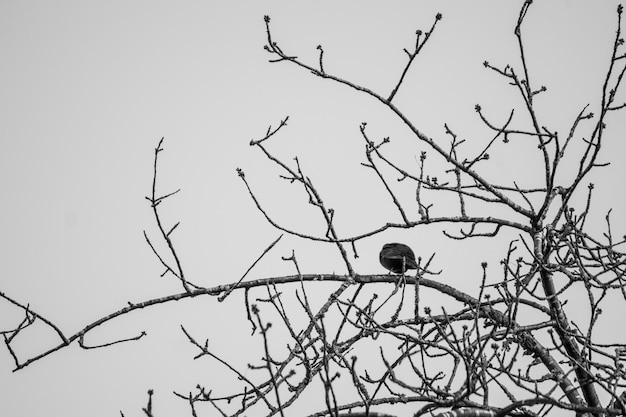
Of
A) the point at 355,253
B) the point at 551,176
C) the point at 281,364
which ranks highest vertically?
the point at 551,176

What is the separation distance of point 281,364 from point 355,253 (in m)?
1.05

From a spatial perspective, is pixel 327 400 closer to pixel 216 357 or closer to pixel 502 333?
pixel 216 357

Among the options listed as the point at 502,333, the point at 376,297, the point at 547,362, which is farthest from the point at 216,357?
the point at 547,362

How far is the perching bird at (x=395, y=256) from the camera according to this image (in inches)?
215

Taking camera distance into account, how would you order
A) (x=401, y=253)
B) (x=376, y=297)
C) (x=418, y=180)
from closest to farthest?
(x=376, y=297)
(x=418, y=180)
(x=401, y=253)

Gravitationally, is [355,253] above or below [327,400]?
above

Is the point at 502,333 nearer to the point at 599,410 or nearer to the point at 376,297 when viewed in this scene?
the point at 376,297

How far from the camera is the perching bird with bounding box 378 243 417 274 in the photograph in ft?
17.9

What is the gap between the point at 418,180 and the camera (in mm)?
4656

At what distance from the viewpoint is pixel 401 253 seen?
5.48 m

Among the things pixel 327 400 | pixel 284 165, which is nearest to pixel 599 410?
pixel 327 400

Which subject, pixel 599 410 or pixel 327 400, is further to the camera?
pixel 599 410

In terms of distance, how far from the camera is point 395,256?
213 inches

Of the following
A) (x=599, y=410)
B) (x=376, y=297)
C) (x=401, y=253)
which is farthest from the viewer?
(x=401, y=253)
